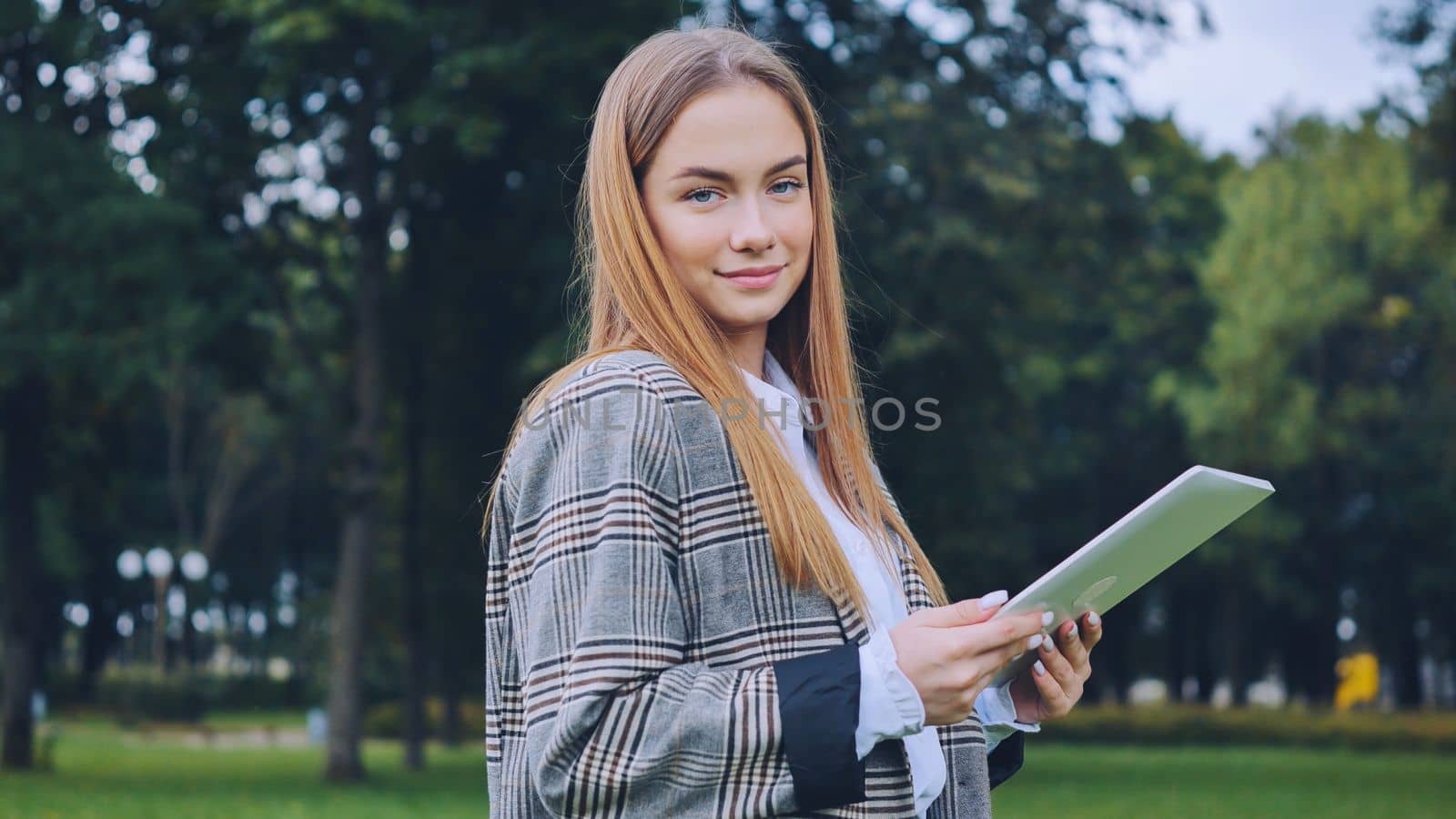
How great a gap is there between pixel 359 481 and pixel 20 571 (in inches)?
192

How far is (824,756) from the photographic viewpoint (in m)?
1.60

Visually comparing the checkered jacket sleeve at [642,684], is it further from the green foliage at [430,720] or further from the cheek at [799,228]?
the green foliage at [430,720]

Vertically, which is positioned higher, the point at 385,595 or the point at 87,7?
the point at 87,7

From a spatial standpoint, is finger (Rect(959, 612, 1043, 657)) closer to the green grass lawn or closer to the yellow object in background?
the green grass lawn

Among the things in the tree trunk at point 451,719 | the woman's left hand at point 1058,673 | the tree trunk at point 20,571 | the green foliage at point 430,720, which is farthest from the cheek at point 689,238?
the green foliage at point 430,720

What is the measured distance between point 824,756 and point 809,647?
158 mm

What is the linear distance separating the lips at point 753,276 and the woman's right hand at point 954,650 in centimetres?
52

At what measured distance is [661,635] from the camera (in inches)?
63.9

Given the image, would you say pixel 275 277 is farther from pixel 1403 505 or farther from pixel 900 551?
pixel 1403 505

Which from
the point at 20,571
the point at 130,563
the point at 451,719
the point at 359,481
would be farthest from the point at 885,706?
the point at 130,563

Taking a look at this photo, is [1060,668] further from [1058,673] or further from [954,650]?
[954,650]

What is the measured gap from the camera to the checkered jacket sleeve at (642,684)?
1585 mm

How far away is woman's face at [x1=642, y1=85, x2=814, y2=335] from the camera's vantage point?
1.94 metres

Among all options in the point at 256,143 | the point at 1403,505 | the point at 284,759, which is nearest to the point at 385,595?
the point at 284,759
